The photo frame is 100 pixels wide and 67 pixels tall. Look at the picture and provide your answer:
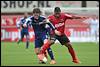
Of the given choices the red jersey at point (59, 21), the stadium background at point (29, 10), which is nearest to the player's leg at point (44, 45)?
the red jersey at point (59, 21)

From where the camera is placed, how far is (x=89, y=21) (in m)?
41.0

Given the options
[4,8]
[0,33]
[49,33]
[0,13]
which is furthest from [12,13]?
[49,33]

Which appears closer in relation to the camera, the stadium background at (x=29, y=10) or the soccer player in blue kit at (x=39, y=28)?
the soccer player in blue kit at (x=39, y=28)

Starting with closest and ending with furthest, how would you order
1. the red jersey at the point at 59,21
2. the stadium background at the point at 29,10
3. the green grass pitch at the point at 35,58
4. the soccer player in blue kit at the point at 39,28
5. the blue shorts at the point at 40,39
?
1. the red jersey at the point at 59,21
2. the soccer player in blue kit at the point at 39,28
3. the green grass pitch at the point at 35,58
4. the blue shorts at the point at 40,39
5. the stadium background at the point at 29,10

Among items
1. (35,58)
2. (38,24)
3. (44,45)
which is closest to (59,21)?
(38,24)

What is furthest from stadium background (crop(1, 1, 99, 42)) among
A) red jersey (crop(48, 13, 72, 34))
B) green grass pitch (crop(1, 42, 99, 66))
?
red jersey (crop(48, 13, 72, 34))

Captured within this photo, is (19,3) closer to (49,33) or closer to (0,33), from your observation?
(0,33)

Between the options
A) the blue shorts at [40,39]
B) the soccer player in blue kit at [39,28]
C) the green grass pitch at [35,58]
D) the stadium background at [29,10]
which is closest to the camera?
the soccer player in blue kit at [39,28]

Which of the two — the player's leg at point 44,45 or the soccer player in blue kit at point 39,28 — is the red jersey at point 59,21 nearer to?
the soccer player in blue kit at point 39,28

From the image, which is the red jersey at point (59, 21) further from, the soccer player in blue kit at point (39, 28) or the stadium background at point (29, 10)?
the stadium background at point (29, 10)

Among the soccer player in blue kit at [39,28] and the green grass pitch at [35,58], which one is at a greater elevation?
the soccer player in blue kit at [39,28]

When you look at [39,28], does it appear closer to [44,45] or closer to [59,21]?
[44,45]

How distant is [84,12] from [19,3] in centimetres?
997

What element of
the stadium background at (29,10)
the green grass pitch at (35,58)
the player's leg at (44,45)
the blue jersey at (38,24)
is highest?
the blue jersey at (38,24)
